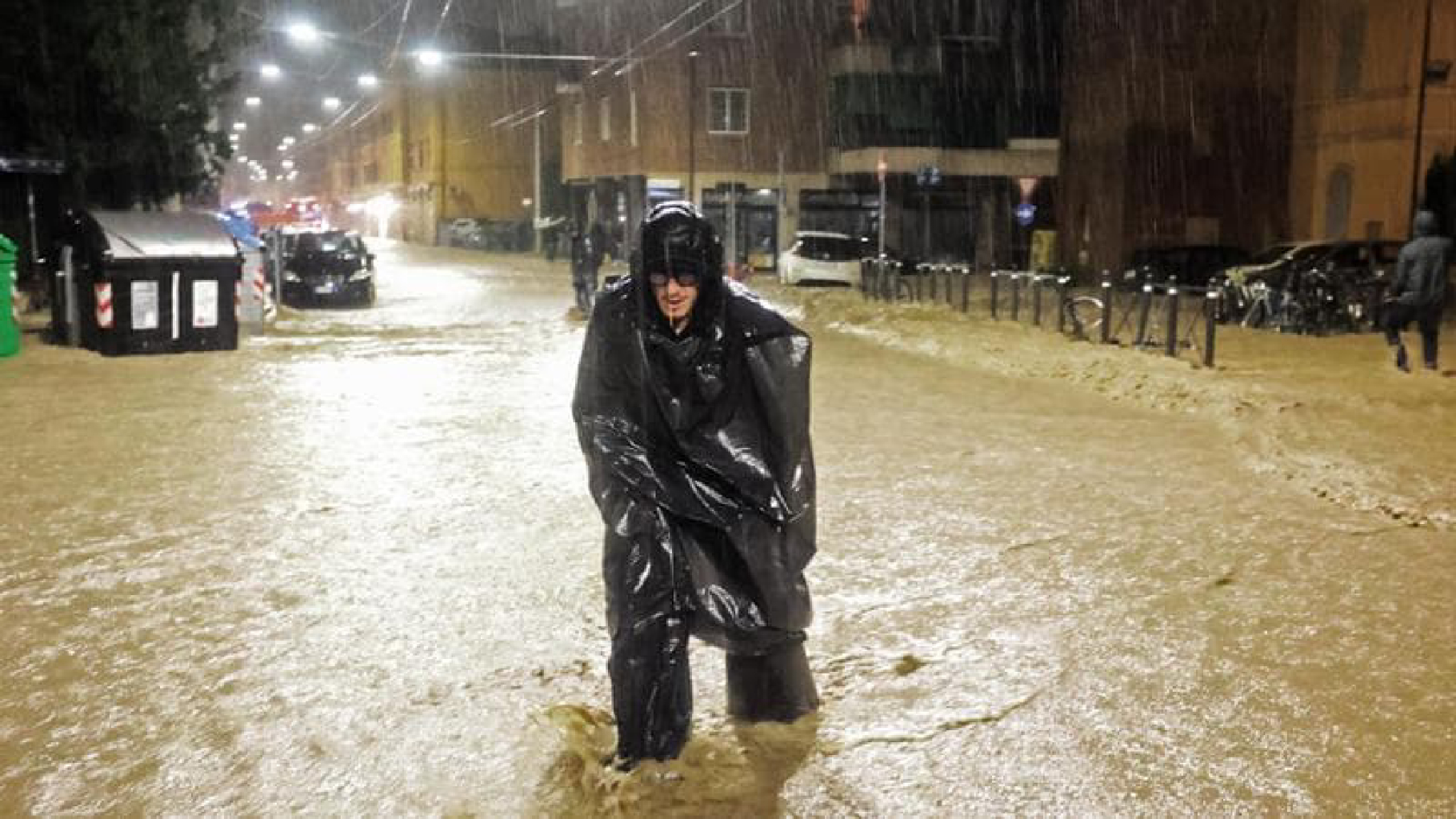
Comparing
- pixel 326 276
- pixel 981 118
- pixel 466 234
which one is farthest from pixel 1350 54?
pixel 466 234

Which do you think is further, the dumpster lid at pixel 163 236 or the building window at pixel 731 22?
the building window at pixel 731 22

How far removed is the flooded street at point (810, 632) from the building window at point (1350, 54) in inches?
833

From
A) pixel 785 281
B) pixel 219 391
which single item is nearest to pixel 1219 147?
pixel 785 281

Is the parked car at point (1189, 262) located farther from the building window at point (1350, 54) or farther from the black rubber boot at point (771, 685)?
the black rubber boot at point (771, 685)

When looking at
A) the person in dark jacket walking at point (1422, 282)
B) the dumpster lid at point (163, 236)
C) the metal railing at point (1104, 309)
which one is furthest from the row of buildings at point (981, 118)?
the dumpster lid at point (163, 236)

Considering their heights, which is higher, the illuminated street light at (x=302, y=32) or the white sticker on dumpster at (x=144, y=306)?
the illuminated street light at (x=302, y=32)

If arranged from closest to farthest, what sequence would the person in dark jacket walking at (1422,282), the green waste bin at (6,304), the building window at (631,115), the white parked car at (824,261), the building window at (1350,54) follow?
1. the person in dark jacket walking at (1422,282)
2. the green waste bin at (6,304)
3. the building window at (1350,54)
4. the white parked car at (824,261)
5. the building window at (631,115)

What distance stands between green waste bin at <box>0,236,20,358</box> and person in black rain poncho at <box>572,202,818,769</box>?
14109mm

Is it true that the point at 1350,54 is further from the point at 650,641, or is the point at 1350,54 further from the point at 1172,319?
the point at 650,641

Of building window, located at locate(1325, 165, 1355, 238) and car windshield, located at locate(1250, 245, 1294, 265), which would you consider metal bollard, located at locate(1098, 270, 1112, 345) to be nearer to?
car windshield, located at locate(1250, 245, 1294, 265)

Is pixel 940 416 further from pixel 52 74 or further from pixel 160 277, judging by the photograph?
pixel 52 74

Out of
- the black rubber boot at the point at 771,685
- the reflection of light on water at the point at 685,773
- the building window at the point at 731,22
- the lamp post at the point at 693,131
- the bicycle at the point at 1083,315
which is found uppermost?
the building window at the point at 731,22

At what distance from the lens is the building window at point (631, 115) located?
148 feet

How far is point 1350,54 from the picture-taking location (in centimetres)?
3027
